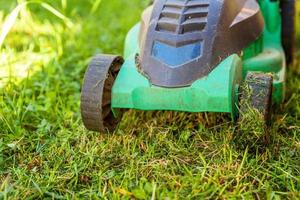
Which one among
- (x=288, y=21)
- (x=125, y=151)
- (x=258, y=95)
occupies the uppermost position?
(x=288, y=21)

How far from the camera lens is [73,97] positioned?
88.6 inches

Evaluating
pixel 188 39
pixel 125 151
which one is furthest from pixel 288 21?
pixel 125 151

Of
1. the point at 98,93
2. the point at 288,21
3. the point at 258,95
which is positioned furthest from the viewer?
the point at 288,21

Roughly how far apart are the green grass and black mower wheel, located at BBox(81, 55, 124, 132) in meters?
0.10

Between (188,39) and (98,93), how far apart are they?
0.36 m

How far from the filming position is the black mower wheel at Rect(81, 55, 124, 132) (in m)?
1.80

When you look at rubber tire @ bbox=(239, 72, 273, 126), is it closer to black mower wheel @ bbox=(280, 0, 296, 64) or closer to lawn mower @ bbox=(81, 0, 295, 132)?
lawn mower @ bbox=(81, 0, 295, 132)

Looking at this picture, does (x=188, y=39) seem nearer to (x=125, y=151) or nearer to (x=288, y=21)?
(x=125, y=151)

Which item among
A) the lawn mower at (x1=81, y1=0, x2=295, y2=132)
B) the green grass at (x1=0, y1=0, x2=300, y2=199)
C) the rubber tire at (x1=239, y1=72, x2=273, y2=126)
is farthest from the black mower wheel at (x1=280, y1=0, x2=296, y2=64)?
the rubber tire at (x1=239, y1=72, x2=273, y2=126)

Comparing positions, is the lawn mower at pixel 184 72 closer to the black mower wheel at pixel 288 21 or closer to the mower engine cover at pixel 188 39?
the mower engine cover at pixel 188 39

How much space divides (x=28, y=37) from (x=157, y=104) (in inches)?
51.5

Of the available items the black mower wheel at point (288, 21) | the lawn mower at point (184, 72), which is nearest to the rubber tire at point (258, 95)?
the lawn mower at point (184, 72)

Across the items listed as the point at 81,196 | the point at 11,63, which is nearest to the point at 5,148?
the point at 81,196

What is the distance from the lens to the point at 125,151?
1845 mm
